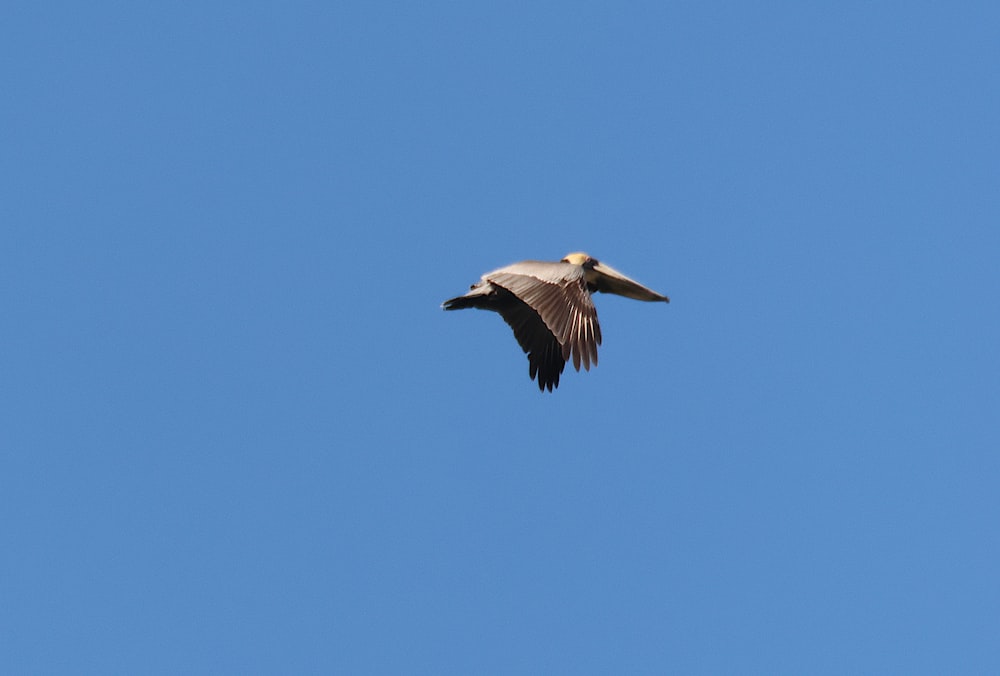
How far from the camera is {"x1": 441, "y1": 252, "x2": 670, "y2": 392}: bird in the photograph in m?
25.3

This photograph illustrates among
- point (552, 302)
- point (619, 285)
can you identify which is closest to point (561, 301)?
point (552, 302)

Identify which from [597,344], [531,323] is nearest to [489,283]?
[531,323]

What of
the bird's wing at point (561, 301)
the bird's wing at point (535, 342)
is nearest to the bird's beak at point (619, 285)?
the bird's wing at point (535, 342)

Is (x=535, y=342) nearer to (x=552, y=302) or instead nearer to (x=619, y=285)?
(x=619, y=285)

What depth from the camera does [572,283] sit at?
85.4 feet

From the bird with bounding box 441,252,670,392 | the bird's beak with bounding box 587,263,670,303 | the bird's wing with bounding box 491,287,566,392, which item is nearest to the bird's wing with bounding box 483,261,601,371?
the bird with bounding box 441,252,670,392

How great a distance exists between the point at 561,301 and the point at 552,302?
15 cm

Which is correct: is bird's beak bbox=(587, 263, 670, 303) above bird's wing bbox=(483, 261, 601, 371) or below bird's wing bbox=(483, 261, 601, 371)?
above

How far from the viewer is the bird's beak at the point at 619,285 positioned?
2794 cm

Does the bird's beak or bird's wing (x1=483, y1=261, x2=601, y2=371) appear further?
the bird's beak

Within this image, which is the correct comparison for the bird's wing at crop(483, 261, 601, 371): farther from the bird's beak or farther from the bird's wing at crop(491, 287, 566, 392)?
the bird's wing at crop(491, 287, 566, 392)

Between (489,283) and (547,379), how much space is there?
78.2 inches

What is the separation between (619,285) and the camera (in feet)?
92.9

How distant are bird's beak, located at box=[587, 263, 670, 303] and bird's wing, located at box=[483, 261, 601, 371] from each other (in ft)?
5.13
